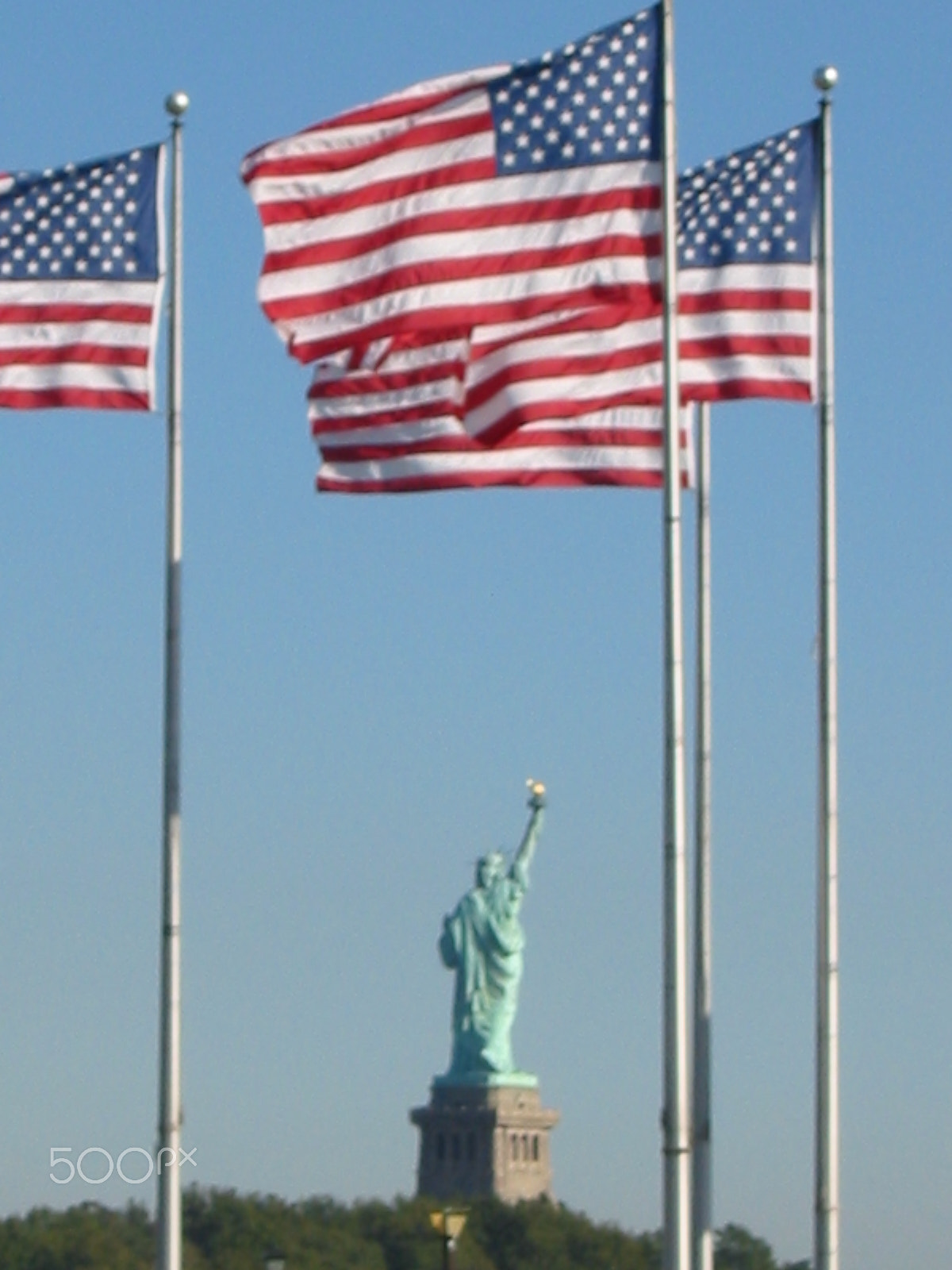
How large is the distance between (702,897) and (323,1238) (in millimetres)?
71209

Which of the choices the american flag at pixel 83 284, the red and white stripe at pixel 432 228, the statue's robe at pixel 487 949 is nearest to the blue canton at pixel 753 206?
the red and white stripe at pixel 432 228

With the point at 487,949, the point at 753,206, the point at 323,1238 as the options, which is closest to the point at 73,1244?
the point at 323,1238

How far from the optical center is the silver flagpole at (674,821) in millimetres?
26234

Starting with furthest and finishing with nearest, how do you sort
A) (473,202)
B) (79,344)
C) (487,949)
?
(487,949) → (79,344) → (473,202)

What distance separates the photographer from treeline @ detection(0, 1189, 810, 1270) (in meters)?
96.9

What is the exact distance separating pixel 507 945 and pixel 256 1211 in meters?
11.7

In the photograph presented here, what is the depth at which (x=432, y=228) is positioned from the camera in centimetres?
2788

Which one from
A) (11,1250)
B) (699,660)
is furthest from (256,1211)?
(699,660)

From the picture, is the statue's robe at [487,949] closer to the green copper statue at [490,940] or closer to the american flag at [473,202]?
the green copper statue at [490,940]

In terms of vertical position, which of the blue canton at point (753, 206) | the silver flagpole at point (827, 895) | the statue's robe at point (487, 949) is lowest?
the silver flagpole at point (827, 895)

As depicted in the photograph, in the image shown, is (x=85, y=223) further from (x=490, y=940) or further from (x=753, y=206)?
(x=490, y=940)

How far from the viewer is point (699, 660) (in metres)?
32.4

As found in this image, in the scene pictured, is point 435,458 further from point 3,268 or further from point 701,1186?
point 701,1186

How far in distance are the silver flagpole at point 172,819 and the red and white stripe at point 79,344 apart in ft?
0.87
